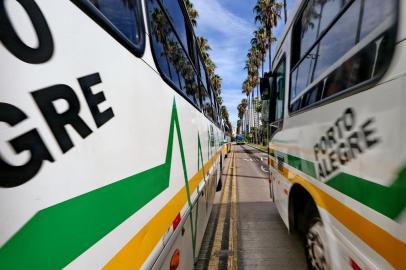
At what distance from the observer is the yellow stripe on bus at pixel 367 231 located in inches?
56.1

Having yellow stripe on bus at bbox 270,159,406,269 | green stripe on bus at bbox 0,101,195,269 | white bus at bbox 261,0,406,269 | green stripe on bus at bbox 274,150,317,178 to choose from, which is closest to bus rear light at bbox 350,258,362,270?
white bus at bbox 261,0,406,269

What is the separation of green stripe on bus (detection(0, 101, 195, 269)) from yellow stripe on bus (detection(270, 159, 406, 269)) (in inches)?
51.7

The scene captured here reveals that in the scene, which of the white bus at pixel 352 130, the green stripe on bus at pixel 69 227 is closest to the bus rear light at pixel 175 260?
the green stripe on bus at pixel 69 227

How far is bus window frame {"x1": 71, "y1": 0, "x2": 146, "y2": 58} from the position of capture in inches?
47.7

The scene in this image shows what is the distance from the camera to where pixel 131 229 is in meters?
1.47

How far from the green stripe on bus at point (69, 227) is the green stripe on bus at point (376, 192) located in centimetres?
130

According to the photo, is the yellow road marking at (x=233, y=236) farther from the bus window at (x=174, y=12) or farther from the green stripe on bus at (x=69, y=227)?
the bus window at (x=174, y=12)

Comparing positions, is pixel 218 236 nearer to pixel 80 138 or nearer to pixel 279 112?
pixel 279 112

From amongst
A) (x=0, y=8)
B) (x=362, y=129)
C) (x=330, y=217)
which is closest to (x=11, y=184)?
(x=0, y=8)

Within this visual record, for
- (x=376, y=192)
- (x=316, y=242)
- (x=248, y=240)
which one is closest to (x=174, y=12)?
(x=376, y=192)

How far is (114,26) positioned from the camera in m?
1.46

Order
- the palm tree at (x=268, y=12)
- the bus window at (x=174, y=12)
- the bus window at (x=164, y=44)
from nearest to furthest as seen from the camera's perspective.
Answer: the bus window at (x=164, y=44) → the bus window at (x=174, y=12) → the palm tree at (x=268, y=12)

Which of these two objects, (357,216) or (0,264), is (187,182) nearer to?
(357,216)

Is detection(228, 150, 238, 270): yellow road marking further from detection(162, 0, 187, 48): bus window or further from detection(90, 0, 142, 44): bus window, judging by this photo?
detection(90, 0, 142, 44): bus window
